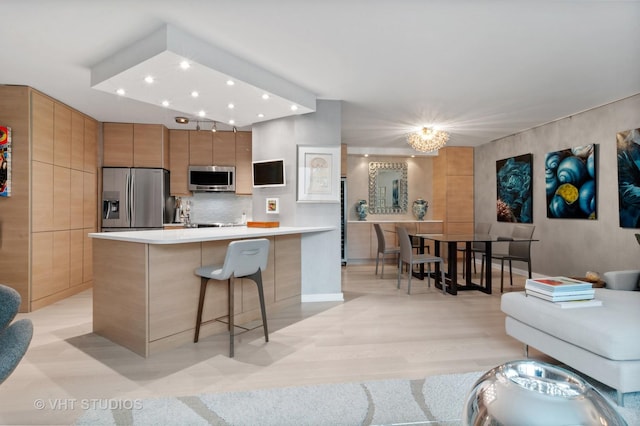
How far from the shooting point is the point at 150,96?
3361 mm

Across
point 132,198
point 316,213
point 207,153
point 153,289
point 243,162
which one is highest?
point 207,153

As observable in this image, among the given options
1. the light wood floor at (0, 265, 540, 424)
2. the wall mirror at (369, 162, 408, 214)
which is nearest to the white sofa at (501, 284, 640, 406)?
the light wood floor at (0, 265, 540, 424)

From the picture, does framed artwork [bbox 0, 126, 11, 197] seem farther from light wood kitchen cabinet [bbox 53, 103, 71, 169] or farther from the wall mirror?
the wall mirror

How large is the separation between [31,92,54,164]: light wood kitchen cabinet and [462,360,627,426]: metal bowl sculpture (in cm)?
480

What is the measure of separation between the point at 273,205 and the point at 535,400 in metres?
3.83

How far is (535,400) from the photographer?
2.01 feet

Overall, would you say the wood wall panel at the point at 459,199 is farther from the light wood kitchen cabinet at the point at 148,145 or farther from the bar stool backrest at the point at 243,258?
the light wood kitchen cabinet at the point at 148,145

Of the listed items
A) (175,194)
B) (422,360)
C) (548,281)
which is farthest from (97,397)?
(175,194)

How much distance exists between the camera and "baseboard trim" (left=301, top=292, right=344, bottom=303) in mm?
4086

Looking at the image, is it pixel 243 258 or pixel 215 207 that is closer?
pixel 243 258

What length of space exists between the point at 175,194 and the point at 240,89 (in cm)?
322

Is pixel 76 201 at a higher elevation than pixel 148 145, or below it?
below

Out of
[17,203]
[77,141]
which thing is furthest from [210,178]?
[17,203]

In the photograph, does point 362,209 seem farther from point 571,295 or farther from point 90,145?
point 571,295
